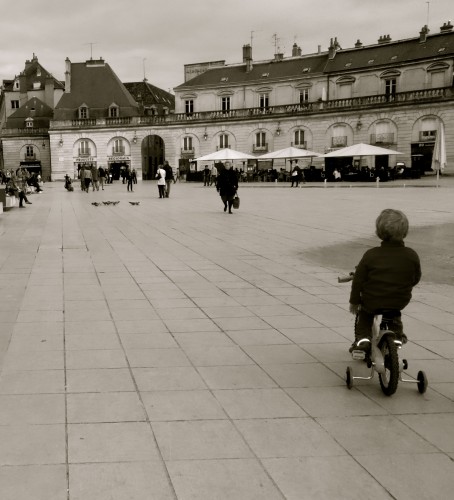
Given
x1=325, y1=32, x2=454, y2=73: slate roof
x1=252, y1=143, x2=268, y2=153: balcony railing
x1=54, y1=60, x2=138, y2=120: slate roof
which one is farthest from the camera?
x1=54, y1=60, x2=138, y2=120: slate roof

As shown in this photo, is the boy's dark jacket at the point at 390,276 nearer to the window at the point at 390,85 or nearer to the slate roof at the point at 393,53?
the slate roof at the point at 393,53

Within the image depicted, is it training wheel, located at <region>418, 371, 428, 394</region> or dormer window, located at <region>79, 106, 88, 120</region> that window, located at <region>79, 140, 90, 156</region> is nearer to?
dormer window, located at <region>79, 106, 88, 120</region>

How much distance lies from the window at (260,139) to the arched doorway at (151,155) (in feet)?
45.2

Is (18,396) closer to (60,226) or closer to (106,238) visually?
(106,238)

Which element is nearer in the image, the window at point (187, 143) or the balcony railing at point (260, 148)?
the balcony railing at point (260, 148)

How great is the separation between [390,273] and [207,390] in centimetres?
152

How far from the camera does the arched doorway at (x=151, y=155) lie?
235 feet

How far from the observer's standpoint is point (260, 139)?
6153cm

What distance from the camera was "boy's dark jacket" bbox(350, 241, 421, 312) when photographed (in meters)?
4.20

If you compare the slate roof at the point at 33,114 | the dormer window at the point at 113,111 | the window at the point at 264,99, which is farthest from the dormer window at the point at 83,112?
the window at the point at 264,99

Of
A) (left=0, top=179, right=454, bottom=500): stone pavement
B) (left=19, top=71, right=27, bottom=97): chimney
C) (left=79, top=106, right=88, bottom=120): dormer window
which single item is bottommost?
(left=0, top=179, right=454, bottom=500): stone pavement

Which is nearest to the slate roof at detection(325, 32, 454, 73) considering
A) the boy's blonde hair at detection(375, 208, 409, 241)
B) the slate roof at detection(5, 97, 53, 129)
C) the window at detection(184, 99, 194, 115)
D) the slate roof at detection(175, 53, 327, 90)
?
the slate roof at detection(175, 53, 327, 90)

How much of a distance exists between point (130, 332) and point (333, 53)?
200ft

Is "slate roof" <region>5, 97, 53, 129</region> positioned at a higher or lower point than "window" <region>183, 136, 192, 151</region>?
higher
